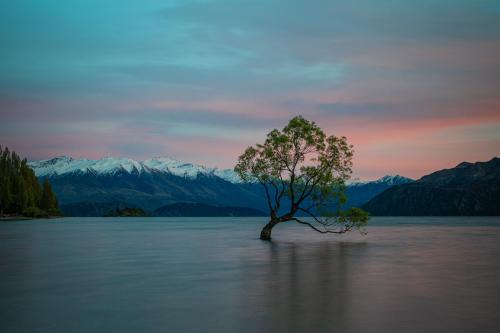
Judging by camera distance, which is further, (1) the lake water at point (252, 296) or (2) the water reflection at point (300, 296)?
(1) the lake water at point (252, 296)

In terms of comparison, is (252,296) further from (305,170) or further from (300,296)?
(305,170)

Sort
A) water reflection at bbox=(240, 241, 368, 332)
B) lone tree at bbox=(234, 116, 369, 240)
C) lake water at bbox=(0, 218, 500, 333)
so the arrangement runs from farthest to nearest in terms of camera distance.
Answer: lone tree at bbox=(234, 116, 369, 240) < lake water at bbox=(0, 218, 500, 333) < water reflection at bbox=(240, 241, 368, 332)

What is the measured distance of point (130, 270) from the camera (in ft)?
133

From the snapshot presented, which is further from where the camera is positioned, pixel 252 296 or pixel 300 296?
pixel 252 296

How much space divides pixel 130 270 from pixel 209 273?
670 centimetres

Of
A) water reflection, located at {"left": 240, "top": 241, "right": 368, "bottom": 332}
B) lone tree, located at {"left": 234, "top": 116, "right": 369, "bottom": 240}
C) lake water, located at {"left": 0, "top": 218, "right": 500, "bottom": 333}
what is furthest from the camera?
lone tree, located at {"left": 234, "top": 116, "right": 369, "bottom": 240}

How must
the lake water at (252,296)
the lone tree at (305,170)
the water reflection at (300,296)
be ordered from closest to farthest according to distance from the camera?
the water reflection at (300,296) < the lake water at (252,296) < the lone tree at (305,170)

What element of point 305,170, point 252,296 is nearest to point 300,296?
point 252,296

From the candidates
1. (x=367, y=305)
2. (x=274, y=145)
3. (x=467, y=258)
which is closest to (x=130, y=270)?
(x=367, y=305)

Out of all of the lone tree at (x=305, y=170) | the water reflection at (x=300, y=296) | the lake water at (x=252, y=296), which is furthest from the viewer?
the lone tree at (x=305, y=170)

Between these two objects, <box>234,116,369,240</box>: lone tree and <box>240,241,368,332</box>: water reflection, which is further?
<box>234,116,369,240</box>: lone tree

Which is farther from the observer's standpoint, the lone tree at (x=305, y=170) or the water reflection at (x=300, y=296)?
the lone tree at (x=305, y=170)

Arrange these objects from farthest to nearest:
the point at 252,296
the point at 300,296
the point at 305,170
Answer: the point at 305,170
the point at 252,296
the point at 300,296

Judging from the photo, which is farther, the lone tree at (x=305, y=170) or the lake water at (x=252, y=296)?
the lone tree at (x=305, y=170)
